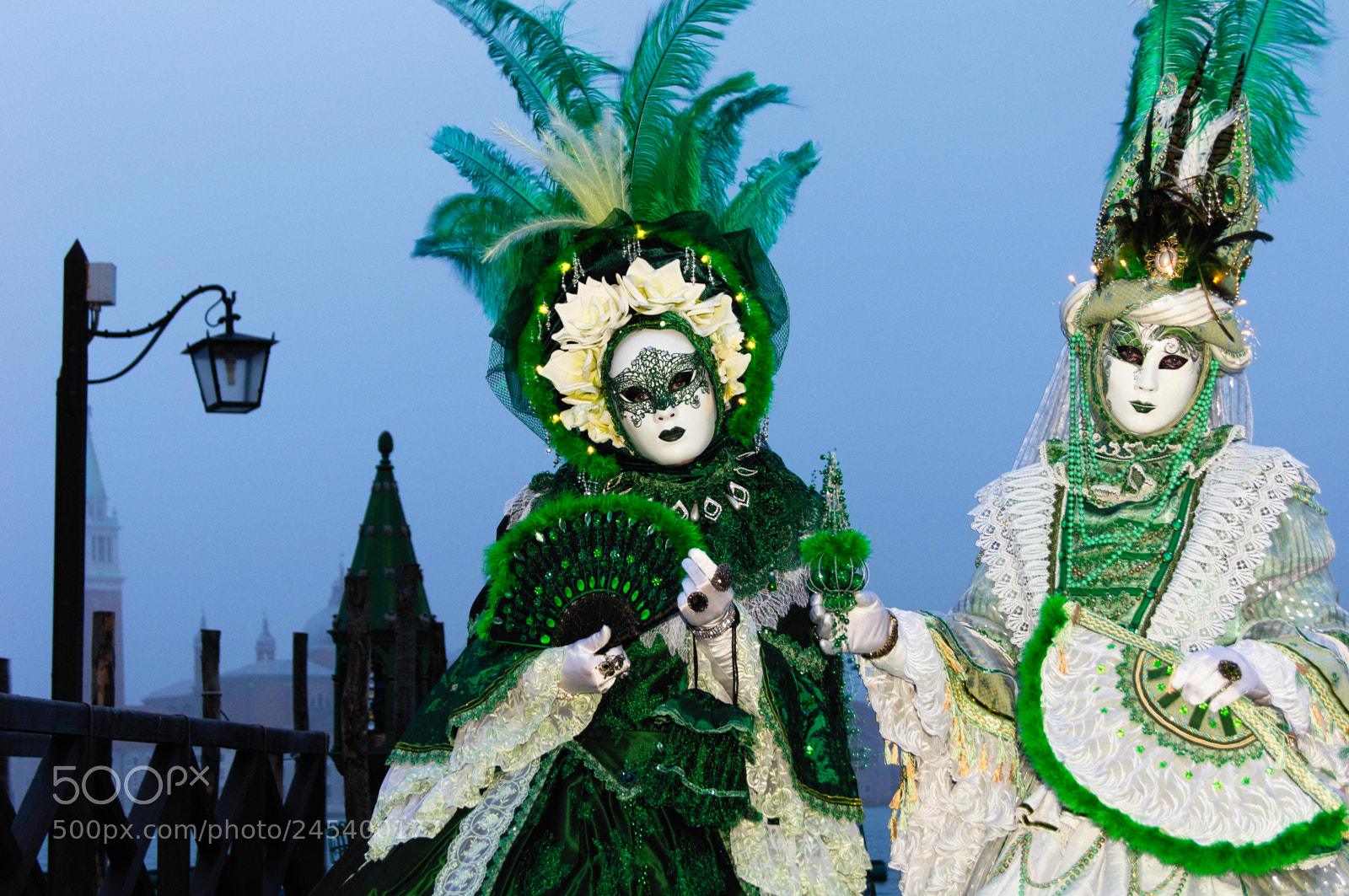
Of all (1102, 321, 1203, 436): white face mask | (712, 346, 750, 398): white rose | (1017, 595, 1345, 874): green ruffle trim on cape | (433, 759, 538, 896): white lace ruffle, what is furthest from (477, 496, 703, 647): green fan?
(1102, 321, 1203, 436): white face mask

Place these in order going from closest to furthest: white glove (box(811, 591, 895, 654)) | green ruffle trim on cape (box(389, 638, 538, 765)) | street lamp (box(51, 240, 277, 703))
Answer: white glove (box(811, 591, 895, 654)) → green ruffle trim on cape (box(389, 638, 538, 765)) → street lamp (box(51, 240, 277, 703))

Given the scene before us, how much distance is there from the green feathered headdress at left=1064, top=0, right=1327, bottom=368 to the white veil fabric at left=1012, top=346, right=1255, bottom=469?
0.31 ft

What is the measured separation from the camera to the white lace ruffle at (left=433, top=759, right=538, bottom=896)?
3.68 metres

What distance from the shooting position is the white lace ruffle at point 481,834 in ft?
12.1

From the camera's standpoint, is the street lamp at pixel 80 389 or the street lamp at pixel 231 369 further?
the street lamp at pixel 231 369

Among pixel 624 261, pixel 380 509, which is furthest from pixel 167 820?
pixel 380 509

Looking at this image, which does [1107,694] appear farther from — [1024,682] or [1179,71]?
[1179,71]

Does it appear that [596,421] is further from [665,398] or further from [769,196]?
[769,196]

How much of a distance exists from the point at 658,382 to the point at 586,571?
1.89 feet

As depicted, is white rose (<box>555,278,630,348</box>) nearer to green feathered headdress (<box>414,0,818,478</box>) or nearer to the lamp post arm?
green feathered headdress (<box>414,0,818,478</box>)

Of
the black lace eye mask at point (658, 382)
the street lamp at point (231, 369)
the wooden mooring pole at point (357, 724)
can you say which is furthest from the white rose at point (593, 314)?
the wooden mooring pole at point (357, 724)

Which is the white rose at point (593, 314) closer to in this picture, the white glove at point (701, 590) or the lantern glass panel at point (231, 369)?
the white glove at point (701, 590)

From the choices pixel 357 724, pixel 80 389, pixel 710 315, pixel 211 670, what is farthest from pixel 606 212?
pixel 211 670

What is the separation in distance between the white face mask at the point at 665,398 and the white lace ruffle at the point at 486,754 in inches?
26.9
